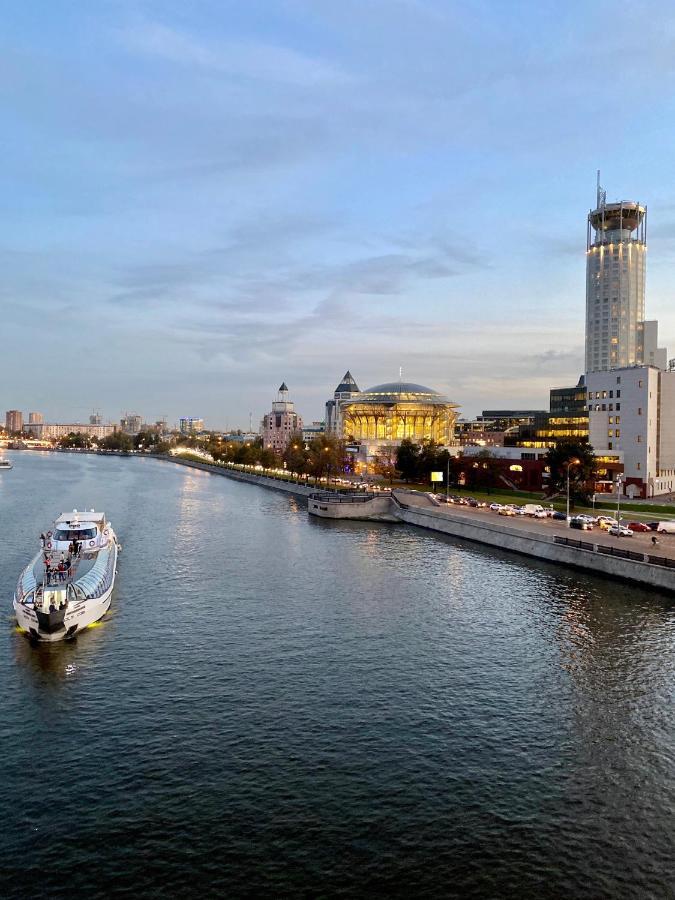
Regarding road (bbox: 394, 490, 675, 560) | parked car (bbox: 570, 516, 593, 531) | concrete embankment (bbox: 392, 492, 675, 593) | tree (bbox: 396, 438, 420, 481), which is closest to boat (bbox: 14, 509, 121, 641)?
concrete embankment (bbox: 392, 492, 675, 593)

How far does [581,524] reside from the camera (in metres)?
84.6

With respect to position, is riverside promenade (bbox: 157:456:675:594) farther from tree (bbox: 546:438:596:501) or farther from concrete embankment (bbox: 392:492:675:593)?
tree (bbox: 546:438:596:501)

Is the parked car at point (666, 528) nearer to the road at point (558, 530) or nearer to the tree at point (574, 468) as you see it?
the road at point (558, 530)

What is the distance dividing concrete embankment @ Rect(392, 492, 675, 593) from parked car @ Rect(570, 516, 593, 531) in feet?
7.50

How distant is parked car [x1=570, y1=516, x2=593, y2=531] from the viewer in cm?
8394

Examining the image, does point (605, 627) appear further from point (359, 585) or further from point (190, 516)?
point (190, 516)

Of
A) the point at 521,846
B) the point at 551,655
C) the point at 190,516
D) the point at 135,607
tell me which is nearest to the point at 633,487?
the point at 190,516

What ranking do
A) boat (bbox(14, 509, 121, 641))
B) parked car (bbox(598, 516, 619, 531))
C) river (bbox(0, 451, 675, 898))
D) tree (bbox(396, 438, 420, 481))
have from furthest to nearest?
tree (bbox(396, 438, 420, 481)) < parked car (bbox(598, 516, 619, 531)) < boat (bbox(14, 509, 121, 641)) < river (bbox(0, 451, 675, 898))

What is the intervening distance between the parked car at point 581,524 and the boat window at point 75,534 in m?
57.6

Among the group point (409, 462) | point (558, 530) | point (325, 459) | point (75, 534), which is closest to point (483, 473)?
point (409, 462)

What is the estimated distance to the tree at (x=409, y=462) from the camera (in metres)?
152

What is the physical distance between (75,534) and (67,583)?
20752 mm

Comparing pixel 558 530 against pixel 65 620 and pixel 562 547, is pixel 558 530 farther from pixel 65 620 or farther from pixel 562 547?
pixel 65 620

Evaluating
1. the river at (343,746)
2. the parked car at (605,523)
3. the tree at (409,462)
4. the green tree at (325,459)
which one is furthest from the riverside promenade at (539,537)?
the green tree at (325,459)
